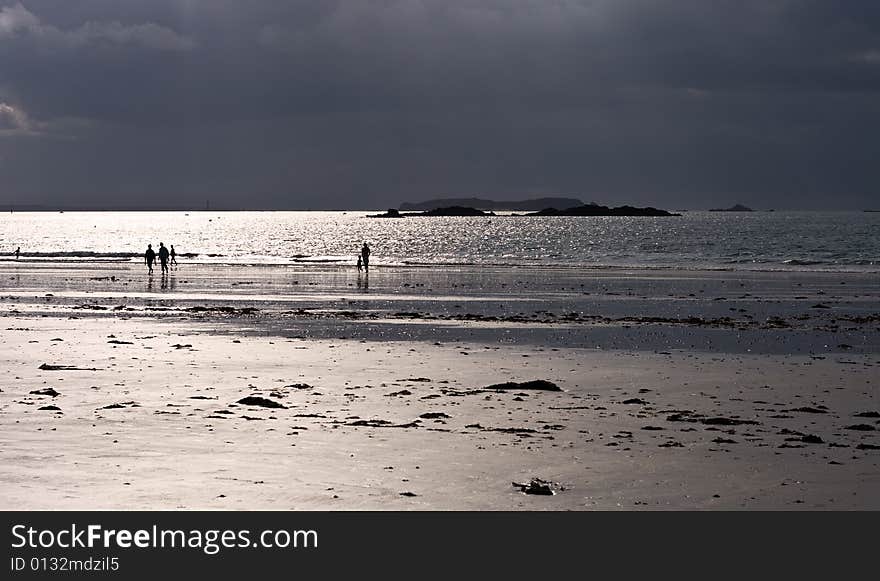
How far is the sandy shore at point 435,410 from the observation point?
10.4m

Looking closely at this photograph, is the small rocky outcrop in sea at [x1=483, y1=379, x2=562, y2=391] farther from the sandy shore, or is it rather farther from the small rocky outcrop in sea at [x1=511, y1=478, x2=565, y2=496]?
the small rocky outcrop in sea at [x1=511, y1=478, x2=565, y2=496]

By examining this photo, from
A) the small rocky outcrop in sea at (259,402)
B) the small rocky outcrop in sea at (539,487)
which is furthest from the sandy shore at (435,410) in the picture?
the small rocky outcrop in sea at (259,402)

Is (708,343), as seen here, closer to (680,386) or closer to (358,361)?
(680,386)

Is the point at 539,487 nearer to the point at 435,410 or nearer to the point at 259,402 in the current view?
the point at 435,410

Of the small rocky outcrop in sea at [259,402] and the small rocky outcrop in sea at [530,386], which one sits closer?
the small rocky outcrop in sea at [259,402]

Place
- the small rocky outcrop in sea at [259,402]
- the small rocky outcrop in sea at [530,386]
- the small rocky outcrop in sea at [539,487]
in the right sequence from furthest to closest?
the small rocky outcrop in sea at [530,386] → the small rocky outcrop in sea at [259,402] → the small rocky outcrop in sea at [539,487]

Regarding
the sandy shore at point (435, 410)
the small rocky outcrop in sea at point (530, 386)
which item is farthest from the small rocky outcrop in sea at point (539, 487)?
the small rocky outcrop in sea at point (530, 386)

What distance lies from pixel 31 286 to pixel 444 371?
1342 inches

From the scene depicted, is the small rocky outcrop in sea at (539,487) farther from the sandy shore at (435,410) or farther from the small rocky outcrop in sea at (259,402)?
the small rocky outcrop in sea at (259,402)

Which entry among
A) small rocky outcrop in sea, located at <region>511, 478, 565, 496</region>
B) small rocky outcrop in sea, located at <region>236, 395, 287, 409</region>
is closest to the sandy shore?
small rocky outcrop in sea, located at <region>511, 478, 565, 496</region>

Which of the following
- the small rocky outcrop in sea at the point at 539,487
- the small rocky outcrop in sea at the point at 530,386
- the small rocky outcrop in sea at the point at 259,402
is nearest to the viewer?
the small rocky outcrop in sea at the point at 539,487

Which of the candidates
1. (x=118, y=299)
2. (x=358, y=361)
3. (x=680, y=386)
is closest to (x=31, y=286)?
(x=118, y=299)

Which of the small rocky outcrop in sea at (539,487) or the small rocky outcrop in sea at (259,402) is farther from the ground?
the small rocky outcrop in sea at (259,402)
